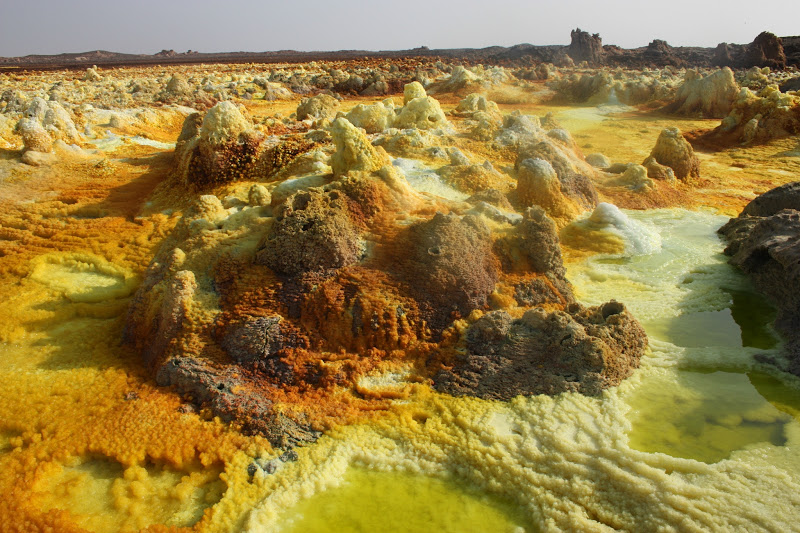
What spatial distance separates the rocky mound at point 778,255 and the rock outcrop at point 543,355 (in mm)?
1074

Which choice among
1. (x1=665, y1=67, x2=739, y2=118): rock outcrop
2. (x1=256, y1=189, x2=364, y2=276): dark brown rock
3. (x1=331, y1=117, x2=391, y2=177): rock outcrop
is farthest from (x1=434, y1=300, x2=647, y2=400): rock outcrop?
(x1=665, y1=67, x2=739, y2=118): rock outcrop

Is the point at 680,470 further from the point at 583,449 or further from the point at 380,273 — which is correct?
the point at 380,273

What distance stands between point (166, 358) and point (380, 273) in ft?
4.57

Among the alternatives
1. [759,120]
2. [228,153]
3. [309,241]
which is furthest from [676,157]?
[309,241]

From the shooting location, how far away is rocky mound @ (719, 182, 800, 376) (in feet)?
11.4

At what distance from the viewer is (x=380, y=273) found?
11.0 feet

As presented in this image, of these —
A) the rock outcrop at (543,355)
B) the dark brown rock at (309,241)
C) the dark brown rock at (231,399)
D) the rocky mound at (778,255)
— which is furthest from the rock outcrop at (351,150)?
the rocky mound at (778,255)

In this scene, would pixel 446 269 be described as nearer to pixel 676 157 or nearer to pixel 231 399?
pixel 231 399

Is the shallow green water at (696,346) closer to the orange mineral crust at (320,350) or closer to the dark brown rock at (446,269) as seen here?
the orange mineral crust at (320,350)

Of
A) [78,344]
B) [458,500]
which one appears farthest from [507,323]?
[78,344]

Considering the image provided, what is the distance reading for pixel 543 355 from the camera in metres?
3.03

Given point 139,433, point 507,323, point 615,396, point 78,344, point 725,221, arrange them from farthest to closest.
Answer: point 725,221
point 78,344
point 507,323
point 615,396
point 139,433

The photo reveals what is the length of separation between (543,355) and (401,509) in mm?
1238

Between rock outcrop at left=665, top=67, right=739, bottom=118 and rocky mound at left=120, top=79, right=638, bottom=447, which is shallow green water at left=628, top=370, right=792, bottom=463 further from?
rock outcrop at left=665, top=67, right=739, bottom=118
